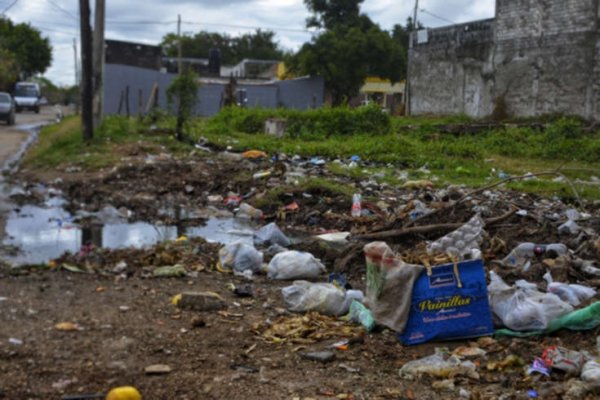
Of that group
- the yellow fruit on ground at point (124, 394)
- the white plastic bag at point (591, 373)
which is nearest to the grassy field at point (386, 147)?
the white plastic bag at point (591, 373)

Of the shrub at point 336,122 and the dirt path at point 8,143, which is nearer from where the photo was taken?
the dirt path at point 8,143

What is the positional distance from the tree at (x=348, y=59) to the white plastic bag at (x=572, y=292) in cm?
3463

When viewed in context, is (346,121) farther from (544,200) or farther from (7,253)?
(7,253)

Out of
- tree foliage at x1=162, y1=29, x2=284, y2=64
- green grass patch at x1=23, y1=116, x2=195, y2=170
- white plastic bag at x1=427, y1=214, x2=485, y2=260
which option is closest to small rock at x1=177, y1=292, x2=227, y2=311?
white plastic bag at x1=427, y1=214, x2=485, y2=260

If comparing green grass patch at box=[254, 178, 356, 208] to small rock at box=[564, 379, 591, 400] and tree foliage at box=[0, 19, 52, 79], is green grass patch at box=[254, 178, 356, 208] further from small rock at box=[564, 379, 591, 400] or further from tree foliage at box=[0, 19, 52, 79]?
tree foliage at box=[0, 19, 52, 79]

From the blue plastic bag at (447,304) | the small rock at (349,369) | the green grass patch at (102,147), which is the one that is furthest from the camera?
the green grass patch at (102,147)

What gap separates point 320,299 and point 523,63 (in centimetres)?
2113

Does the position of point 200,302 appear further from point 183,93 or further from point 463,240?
point 183,93

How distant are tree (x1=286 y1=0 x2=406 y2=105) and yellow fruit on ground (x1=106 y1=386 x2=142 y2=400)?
3644 centimetres

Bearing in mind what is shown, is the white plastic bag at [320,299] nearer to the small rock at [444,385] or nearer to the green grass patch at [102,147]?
the small rock at [444,385]

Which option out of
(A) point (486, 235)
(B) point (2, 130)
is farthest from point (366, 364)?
(B) point (2, 130)

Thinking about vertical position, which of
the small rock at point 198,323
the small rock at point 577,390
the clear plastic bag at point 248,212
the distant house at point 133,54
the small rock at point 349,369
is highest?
the distant house at point 133,54

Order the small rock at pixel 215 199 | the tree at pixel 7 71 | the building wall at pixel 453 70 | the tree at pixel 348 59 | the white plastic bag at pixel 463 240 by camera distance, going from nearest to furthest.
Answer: the white plastic bag at pixel 463 240, the small rock at pixel 215 199, the building wall at pixel 453 70, the tree at pixel 348 59, the tree at pixel 7 71

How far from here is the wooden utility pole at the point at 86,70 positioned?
1630cm
